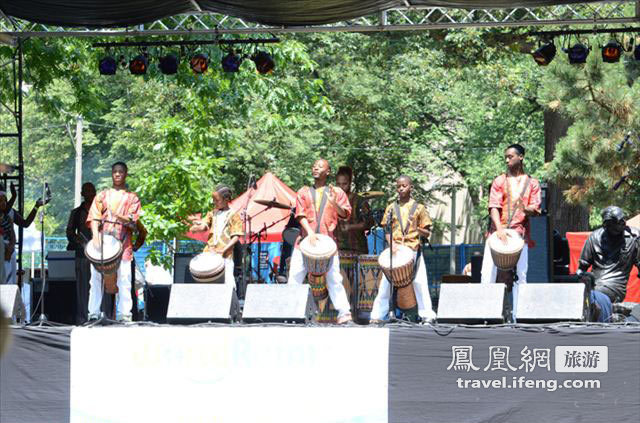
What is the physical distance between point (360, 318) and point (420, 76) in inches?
769

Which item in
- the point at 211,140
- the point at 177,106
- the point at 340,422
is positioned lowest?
the point at 340,422

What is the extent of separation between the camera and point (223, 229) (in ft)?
35.2

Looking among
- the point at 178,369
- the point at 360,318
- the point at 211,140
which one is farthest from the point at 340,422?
the point at 211,140

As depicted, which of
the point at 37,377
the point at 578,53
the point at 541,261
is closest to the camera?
the point at 37,377

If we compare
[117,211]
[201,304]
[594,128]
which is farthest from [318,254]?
[594,128]

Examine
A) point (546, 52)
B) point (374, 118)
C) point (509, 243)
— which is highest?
point (374, 118)

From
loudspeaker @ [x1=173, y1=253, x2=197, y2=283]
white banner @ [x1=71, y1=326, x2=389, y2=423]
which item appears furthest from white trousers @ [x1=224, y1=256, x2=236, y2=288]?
white banner @ [x1=71, y1=326, x2=389, y2=423]

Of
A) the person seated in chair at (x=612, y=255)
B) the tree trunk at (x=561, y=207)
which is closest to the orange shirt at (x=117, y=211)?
the person seated in chair at (x=612, y=255)

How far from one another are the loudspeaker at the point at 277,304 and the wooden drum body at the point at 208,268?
143 cm

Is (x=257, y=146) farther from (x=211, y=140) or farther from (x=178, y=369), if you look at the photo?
(x=178, y=369)

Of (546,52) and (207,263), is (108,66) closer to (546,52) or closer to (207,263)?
(207,263)

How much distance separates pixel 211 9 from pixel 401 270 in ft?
10.4

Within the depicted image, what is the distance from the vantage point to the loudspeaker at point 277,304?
338 inches

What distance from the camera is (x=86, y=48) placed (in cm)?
1509
